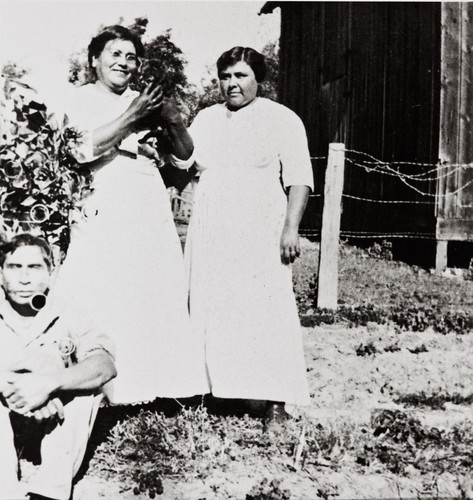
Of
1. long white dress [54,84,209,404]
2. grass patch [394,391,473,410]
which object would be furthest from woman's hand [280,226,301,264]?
grass patch [394,391,473,410]

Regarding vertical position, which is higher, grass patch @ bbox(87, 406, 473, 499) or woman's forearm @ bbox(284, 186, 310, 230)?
woman's forearm @ bbox(284, 186, 310, 230)

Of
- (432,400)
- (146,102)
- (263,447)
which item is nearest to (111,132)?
(146,102)

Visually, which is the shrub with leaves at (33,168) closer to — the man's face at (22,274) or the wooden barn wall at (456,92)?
the man's face at (22,274)

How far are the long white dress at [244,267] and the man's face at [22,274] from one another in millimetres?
1331

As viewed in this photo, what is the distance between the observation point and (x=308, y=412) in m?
4.44

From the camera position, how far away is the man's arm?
2.66 meters

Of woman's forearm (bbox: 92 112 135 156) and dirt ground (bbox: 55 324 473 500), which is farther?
woman's forearm (bbox: 92 112 135 156)

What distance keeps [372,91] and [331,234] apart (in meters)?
5.37

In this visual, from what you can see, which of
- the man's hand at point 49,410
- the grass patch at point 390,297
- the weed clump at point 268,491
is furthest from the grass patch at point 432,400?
the man's hand at point 49,410

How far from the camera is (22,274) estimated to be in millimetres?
2904

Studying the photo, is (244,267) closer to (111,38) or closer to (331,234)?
(111,38)

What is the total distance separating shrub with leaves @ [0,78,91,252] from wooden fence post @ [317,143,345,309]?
4.47 meters

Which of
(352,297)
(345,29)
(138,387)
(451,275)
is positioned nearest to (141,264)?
(138,387)

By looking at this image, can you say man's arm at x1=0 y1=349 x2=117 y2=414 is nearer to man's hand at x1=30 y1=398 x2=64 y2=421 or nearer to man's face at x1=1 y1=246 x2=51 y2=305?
man's hand at x1=30 y1=398 x2=64 y2=421
